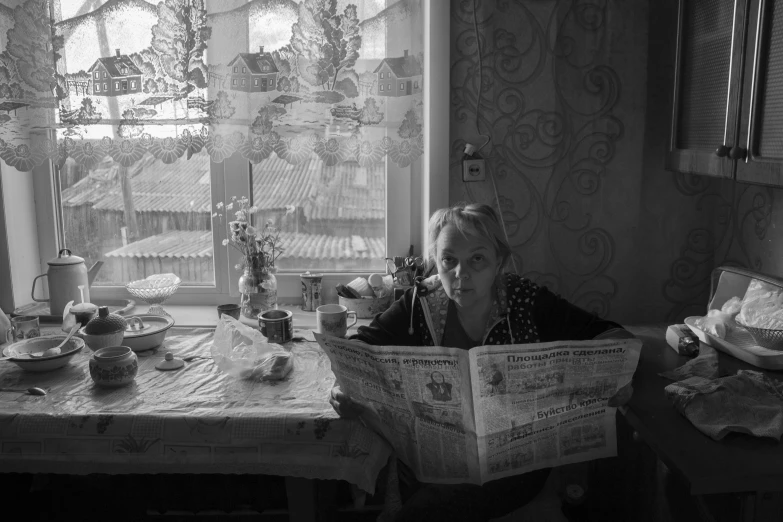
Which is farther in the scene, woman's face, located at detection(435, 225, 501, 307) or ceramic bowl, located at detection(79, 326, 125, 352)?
ceramic bowl, located at detection(79, 326, 125, 352)

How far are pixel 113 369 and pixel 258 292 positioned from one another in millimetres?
532

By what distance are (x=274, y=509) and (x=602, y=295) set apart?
3.63ft

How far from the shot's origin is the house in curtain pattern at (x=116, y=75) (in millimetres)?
1865

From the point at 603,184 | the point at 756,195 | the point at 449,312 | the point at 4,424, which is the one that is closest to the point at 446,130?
the point at 603,184

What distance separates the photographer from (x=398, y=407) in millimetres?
1214

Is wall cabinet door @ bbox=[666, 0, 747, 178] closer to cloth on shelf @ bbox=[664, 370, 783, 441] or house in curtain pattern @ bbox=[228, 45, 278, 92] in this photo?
cloth on shelf @ bbox=[664, 370, 783, 441]

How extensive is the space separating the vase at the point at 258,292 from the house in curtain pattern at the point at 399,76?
61cm

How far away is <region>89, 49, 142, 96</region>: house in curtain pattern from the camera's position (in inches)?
73.4

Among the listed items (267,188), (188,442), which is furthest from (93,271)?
(188,442)

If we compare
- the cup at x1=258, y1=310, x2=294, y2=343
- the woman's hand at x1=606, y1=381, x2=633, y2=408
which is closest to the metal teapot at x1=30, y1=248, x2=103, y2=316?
the cup at x1=258, y1=310, x2=294, y2=343

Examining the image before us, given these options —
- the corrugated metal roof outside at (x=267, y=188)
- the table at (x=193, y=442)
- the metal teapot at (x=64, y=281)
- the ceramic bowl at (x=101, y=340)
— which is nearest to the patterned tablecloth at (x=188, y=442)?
the table at (x=193, y=442)

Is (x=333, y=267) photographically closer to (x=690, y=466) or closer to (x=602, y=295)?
(x=602, y=295)

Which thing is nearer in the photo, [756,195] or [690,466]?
[690,466]

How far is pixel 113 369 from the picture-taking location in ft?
4.72
